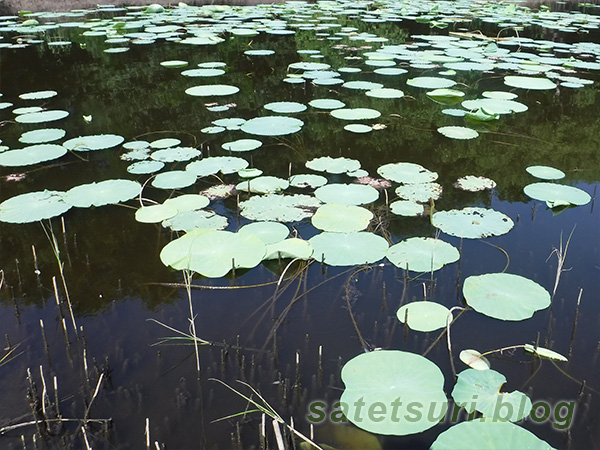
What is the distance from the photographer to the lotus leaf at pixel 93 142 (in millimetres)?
2770

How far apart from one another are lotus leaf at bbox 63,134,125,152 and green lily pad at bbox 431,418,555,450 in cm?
255

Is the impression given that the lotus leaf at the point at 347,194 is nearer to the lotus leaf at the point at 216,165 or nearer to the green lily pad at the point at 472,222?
the green lily pad at the point at 472,222

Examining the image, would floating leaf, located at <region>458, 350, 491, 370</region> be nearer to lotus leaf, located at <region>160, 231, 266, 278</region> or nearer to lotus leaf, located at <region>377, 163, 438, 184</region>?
lotus leaf, located at <region>160, 231, 266, 278</region>

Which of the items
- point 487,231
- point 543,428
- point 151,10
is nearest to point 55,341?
point 543,428

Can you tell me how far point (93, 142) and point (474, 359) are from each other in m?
2.59

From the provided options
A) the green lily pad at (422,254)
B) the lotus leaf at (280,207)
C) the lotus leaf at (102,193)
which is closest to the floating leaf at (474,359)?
the green lily pad at (422,254)

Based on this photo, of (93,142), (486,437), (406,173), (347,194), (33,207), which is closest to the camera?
(486,437)

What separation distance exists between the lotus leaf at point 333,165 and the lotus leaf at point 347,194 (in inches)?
9.1

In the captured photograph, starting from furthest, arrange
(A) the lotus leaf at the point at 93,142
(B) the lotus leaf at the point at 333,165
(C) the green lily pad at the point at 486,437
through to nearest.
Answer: (A) the lotus leaf at the point at 93,142
(B) the lotus leaf at the point at 333,165
(C) the green lily pad at the point at 486,437

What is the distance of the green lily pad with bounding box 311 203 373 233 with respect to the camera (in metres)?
1.90

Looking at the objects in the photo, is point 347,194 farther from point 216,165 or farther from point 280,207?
point 216,165

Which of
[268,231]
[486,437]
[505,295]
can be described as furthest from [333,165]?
[486,437]

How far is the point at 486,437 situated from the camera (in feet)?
3.36

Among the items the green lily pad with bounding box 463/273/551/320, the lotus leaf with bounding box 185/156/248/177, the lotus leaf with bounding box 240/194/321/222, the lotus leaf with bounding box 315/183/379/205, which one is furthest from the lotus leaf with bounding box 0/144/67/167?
the green lily pad with bounding box 463/273/551/320
